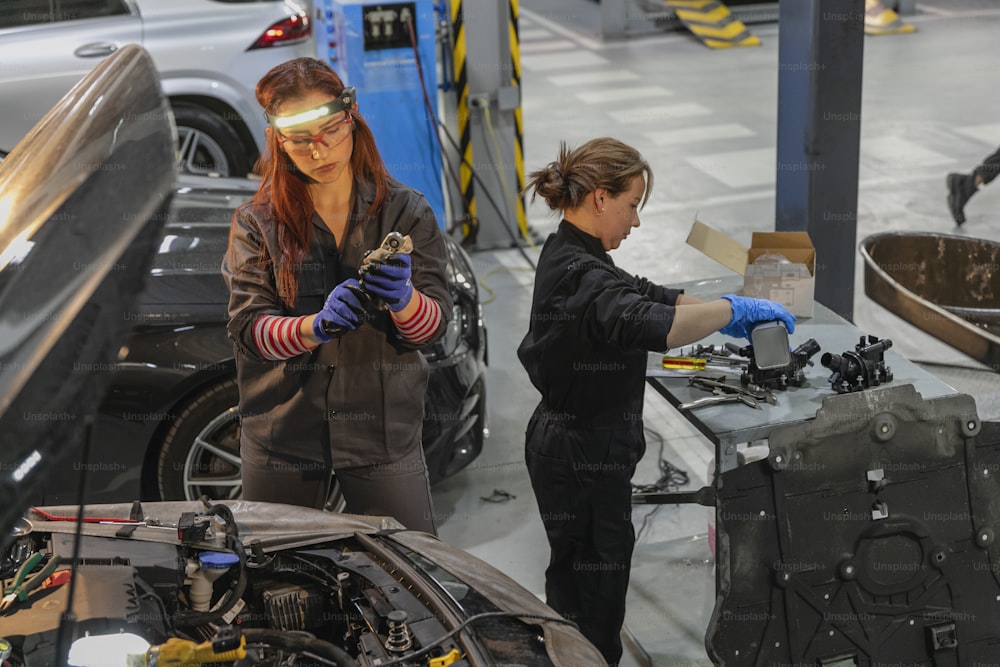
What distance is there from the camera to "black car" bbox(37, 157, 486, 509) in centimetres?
374

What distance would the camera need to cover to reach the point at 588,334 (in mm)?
2898

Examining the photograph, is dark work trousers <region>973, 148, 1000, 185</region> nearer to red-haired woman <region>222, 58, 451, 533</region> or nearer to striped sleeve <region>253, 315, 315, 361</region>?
red-haired woman <region>222, 58, 451, 533</region>

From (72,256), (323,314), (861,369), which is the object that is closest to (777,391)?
(861,369)

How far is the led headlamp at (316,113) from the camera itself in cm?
268

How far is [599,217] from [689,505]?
1.81 meters

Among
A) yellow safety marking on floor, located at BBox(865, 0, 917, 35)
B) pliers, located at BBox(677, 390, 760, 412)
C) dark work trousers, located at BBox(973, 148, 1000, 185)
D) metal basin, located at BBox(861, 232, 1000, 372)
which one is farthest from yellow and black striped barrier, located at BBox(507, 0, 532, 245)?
yellow safety marking on floor, located at BBox(865, 0, 917, 35)

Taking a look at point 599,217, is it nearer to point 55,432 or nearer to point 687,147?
point 55,432

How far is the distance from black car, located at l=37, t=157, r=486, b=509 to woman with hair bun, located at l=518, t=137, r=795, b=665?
3.07ft

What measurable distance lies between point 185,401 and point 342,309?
1.42 m

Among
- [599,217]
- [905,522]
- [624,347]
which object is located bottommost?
[905,522]

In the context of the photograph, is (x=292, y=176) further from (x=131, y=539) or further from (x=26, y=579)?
(x=26, y=579)

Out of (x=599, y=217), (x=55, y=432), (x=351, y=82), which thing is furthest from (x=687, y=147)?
(x=55, y=432)

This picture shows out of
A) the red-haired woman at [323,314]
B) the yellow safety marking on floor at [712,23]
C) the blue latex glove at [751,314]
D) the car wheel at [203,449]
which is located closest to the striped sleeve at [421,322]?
the red-haired woman at [323,314]

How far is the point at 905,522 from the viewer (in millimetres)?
3043
